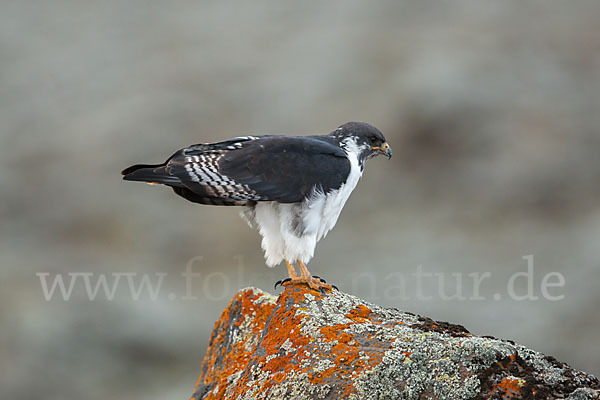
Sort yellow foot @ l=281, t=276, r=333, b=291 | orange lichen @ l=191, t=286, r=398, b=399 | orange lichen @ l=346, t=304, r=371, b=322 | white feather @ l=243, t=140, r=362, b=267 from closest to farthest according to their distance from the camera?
orange lichen @ l=191, t=286, r=398, b=399, orange lichen @ l=346, t=304, r=371, b=322, yellow foot @ l=281, t=276, r=333, b=291, white feather @ l=243, t=140, r=362, b=267

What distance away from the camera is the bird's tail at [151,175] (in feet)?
28.6

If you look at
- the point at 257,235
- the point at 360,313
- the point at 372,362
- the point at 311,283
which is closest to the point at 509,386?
the point at 372,362

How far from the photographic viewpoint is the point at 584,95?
3575cm

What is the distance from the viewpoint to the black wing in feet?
28.8

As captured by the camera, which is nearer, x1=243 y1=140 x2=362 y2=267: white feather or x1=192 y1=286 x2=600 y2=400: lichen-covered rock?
x1=192 y1=286 x2=600 y2=400: lichen-covered rock

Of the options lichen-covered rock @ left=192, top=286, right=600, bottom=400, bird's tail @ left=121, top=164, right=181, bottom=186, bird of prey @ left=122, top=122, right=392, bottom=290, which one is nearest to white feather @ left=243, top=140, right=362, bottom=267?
bird of prey @ left=122, top=122, right=392, bottom=290

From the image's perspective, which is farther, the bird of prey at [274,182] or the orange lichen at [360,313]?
the bird of prey at [274,182]

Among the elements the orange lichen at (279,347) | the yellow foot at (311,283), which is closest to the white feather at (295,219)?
the yellow foot at (311,283)

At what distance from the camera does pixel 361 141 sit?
9.83 meters

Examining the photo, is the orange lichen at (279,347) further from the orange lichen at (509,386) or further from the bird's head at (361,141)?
the bird's head at (361,141)

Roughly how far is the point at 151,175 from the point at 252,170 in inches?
41.4

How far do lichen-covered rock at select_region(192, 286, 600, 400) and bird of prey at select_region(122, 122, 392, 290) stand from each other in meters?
1.21

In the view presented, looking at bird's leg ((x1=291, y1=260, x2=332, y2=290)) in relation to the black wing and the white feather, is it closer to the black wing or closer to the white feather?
the white feather

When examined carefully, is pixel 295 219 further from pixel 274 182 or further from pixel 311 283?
pixel 311 283
